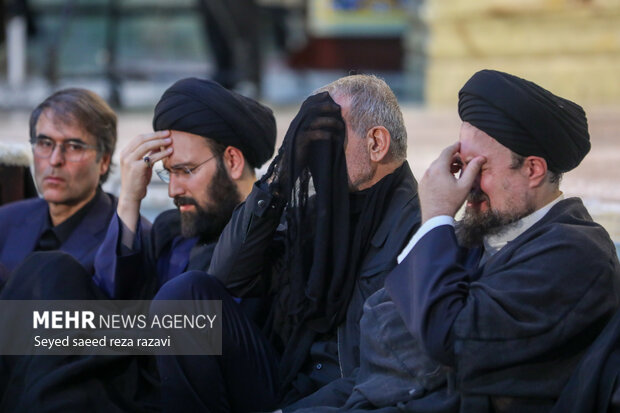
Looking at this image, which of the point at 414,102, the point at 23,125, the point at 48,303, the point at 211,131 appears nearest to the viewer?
the point at 48,303

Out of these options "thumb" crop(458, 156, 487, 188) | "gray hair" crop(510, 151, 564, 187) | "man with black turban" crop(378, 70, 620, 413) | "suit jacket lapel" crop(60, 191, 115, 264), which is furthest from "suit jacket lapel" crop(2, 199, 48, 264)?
"gray hair" crop(510, 151, 564, 187)

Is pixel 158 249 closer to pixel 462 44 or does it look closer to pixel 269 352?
pixel 269 352

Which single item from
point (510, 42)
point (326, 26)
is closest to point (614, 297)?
point (510, 42)

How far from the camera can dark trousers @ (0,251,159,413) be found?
3.17 meters

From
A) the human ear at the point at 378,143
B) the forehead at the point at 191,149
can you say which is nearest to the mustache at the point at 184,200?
the forehead at the point at 191,149

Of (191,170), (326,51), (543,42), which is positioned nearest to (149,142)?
(191,170)

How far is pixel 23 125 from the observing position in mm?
12109

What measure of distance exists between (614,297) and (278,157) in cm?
114

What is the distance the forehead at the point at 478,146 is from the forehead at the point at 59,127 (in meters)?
1.93

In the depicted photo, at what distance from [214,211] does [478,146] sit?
4.14 ft

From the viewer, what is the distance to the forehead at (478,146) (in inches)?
111

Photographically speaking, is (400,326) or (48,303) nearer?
(400,326)

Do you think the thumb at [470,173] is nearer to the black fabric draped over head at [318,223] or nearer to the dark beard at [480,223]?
the dark beard at [480,223]

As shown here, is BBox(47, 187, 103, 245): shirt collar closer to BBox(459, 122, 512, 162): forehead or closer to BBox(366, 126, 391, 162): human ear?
BBox(366, 126, 391, 162): human ear
